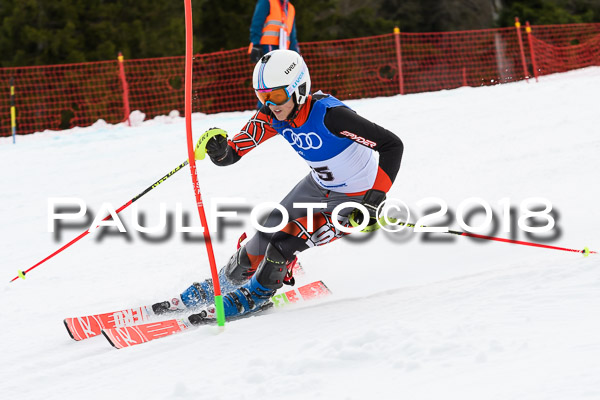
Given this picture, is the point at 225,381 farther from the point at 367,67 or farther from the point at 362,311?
the point at 367,67

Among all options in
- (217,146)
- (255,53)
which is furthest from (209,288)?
(255,53)

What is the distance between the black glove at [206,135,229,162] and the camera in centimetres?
398

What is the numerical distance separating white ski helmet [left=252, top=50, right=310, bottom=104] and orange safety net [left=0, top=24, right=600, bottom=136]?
876cm

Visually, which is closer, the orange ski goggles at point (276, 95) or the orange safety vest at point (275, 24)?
the orange ski goggles at point (276, 95)

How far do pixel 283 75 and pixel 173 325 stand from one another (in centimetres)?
152


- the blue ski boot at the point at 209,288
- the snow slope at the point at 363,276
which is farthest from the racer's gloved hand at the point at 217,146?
the snow slope at the point at 363,276

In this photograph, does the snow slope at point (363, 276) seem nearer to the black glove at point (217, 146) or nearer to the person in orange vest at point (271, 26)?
the black glove at point (217, 146)

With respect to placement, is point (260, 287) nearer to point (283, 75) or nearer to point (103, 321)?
point (103, 321)

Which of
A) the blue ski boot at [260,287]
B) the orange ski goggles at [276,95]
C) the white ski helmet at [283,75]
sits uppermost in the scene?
the white ski helmet at [283,75]

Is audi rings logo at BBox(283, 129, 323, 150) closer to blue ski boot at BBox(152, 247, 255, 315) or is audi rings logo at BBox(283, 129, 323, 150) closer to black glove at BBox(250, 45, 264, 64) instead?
blue ski boot at BBox(152, 247, 255, 315)

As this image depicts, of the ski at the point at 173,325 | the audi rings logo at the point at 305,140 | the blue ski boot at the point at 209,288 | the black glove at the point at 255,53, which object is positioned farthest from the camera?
the black glove at the point at 255,53

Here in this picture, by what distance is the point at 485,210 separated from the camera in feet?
20.3

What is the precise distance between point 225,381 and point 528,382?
1.16m

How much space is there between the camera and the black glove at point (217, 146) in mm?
3979
